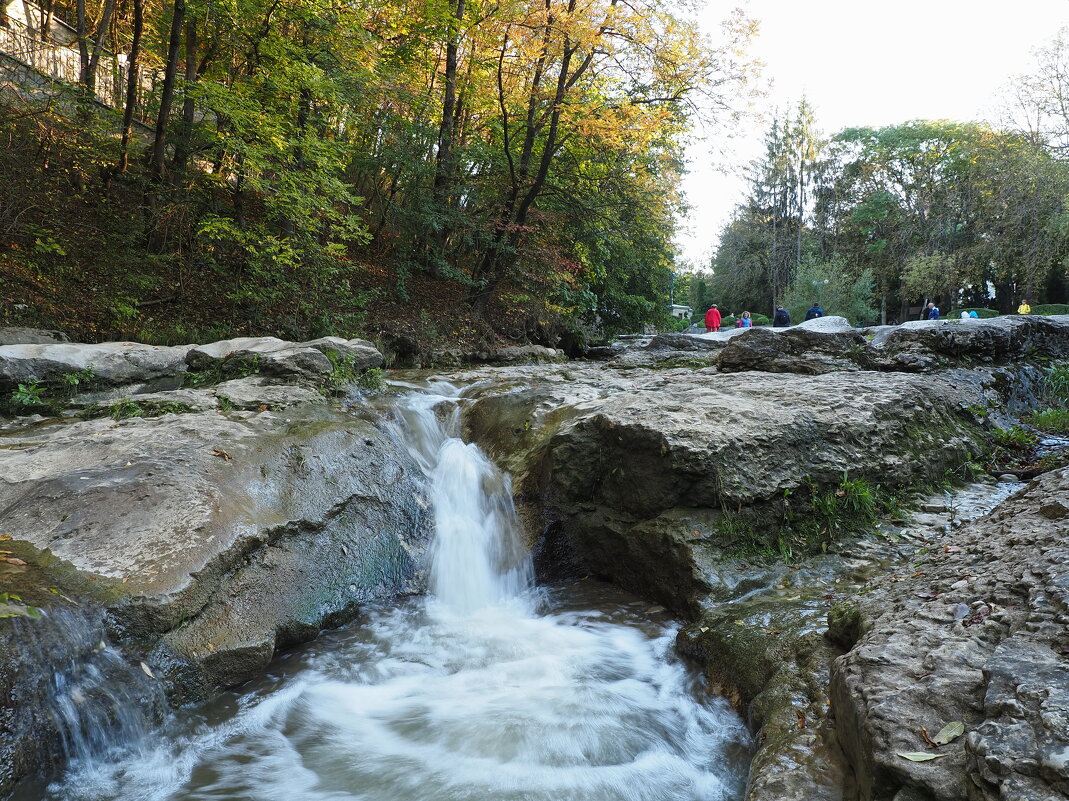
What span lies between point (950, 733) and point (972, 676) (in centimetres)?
28

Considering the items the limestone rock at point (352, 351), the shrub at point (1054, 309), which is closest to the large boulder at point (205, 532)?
the limestone rock at point (352, 351)

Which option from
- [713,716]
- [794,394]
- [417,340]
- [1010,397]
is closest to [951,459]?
[794,394]

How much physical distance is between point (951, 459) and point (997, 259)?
3595 centimetres

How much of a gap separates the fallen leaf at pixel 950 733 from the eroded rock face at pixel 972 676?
0.8 inches

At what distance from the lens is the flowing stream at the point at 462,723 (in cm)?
290

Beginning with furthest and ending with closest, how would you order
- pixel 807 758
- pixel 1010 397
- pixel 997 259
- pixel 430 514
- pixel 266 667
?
1. pixel 997 259
2. pixel 1010 397
3. pixel 430 514
4. pixel 266 667
5. pixel 807 758

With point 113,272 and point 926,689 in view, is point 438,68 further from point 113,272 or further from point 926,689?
point 926,689

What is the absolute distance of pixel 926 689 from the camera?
6.84 feet

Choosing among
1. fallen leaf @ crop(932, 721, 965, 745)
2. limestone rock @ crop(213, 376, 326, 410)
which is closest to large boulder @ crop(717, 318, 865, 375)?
limestone rock @ crop(213, 376, 326, 410)

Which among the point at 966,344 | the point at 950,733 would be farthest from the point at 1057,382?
the point at 950,733

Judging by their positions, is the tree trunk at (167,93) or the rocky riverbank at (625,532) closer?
the rocky riverbank at (625,532)

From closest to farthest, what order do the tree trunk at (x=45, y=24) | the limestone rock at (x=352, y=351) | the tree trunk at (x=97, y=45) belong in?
the limestone rock at (x=352, y=351)
the tree trunk at (x=97, y=45)
the tree trunk at (x=45, y=24)

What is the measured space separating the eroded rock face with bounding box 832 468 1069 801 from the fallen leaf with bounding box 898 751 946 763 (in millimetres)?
15

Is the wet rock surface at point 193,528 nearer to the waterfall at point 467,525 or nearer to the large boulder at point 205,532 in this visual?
the large boulder at point 205,532
